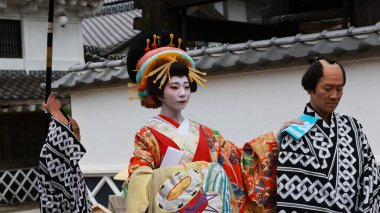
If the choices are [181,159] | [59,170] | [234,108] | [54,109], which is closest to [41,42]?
[234,108]

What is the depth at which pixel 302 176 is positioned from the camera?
143 inches

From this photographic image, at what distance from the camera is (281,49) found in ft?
19.1

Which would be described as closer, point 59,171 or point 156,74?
point 156,74

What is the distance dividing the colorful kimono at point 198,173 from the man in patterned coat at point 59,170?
26.1 inches

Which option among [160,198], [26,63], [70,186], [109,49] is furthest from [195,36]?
[109,49]

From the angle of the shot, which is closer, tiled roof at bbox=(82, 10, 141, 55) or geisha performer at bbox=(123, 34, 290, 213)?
geisha performer at bbox=(123, 34, 290, 213)

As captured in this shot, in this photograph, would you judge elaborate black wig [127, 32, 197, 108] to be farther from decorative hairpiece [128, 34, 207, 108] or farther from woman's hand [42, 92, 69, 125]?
woman's hand [42, 92, 69, 125]

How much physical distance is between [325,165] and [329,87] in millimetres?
469

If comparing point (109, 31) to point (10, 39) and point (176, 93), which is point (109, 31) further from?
point (176, 93)

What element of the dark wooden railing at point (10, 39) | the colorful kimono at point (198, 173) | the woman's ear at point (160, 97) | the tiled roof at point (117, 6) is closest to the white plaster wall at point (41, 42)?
the dark wooden railing at point (10, 39)

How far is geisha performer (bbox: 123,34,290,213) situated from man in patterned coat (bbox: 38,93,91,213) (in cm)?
58

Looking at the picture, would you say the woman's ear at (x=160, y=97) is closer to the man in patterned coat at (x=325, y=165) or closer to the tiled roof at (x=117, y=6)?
the man in patterned coat at (x=325, y=165)

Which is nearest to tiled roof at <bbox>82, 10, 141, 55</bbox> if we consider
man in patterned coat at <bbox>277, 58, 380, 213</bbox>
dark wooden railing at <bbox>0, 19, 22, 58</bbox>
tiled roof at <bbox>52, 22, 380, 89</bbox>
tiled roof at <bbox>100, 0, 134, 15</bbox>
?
tiled roof at <bbox>100, 0, 134, 15</bbox>

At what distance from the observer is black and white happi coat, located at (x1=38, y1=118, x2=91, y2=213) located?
13.6 ft
